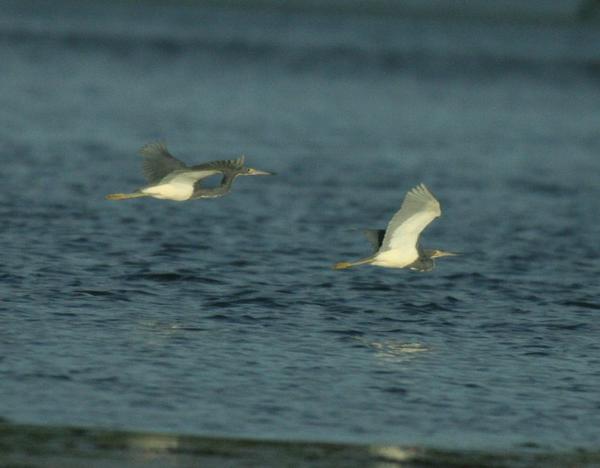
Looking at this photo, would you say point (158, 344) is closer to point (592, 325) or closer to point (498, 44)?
point (592, 325)

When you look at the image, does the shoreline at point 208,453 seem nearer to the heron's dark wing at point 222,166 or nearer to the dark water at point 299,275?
the dark water at point 299,275

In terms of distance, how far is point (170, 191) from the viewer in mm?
17562

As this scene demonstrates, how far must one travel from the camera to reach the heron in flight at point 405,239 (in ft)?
52.2

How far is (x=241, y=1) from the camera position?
7692 inches

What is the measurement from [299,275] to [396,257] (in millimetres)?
4192

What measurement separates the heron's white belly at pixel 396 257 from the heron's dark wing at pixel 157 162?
7.72 ft

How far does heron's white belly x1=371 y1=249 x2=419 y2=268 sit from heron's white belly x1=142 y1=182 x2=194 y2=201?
90.1 inches

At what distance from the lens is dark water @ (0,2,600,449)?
1409 centimetres

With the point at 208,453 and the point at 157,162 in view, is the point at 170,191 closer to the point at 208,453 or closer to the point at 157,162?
the point at 157,162

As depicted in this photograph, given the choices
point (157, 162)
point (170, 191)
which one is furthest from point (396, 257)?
point (157, 162)

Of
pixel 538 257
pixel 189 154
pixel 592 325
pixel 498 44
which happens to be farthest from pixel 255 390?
pixel 498 44

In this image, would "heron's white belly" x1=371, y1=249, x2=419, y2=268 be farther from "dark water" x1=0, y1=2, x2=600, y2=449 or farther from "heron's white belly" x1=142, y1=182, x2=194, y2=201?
"heron's white belly" x1=142, y1=182, x2=194, y2=201

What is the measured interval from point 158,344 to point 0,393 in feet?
8.38

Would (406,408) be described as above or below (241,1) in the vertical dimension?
below
